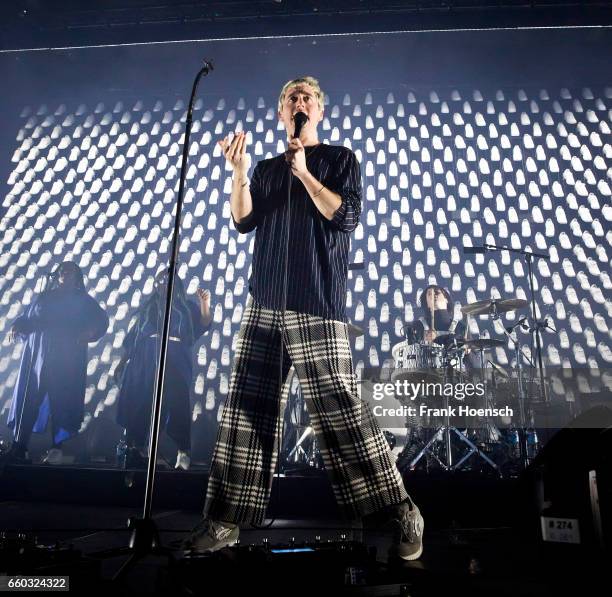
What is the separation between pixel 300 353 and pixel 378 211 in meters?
3.19

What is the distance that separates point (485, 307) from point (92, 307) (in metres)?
3.16

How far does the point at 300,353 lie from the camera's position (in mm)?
1348

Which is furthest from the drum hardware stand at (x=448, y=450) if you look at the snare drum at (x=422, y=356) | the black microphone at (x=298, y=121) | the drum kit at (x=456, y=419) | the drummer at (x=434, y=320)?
the black microphone at (x=298, y=121)

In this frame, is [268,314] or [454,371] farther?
[454,371]

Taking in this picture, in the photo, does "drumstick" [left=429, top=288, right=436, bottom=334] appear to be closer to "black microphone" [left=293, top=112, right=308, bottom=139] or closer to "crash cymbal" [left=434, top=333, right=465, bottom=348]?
"crash cymbal" [left=434, top=333, right=465, bottom=348]

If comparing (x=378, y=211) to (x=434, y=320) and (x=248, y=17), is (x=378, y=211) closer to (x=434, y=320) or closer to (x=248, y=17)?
(x=434, y=320)

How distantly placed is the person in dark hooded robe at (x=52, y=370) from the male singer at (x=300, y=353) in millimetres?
2510

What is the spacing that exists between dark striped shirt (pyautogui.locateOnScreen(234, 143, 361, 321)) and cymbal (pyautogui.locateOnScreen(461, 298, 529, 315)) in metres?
2.57

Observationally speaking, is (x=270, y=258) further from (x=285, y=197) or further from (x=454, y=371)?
(x=454, y=371)

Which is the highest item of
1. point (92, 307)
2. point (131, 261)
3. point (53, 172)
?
point (53, 172)

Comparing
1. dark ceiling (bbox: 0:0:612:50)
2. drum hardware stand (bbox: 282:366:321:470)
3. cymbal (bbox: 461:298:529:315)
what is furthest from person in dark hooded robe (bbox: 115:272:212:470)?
dark ceiling (bbox: 0:0:612:50)

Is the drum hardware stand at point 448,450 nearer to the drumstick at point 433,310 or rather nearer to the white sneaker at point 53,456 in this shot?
the drumstick at point 433,310

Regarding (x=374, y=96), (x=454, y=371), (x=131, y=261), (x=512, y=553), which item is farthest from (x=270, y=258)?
(x=374, y=96)

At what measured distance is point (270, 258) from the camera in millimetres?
1450
